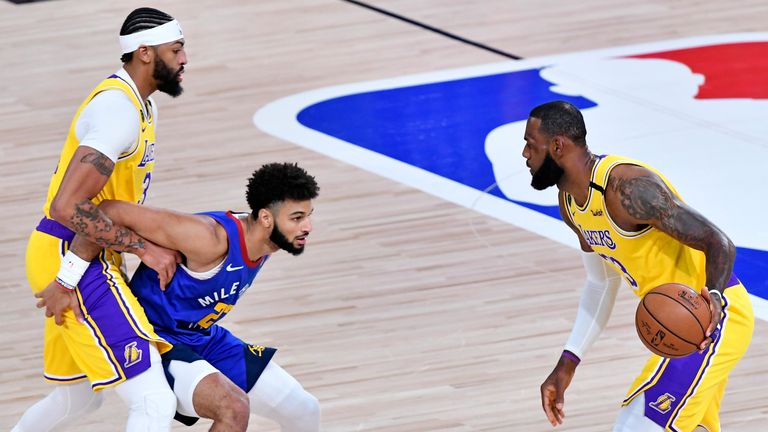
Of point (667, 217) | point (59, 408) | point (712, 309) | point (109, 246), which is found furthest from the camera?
point (59, 408)

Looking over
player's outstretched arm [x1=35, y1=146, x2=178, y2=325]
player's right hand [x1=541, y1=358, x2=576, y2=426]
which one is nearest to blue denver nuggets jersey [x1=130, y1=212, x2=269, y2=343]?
player's outstretched arm [x1=35, y1=146, x2=178, y2=325]

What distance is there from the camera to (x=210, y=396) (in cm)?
459

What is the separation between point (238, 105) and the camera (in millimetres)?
10461

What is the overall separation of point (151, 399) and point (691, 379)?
5.95 ft

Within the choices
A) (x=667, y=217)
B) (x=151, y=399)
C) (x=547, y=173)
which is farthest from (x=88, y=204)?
(x=667, y=217)

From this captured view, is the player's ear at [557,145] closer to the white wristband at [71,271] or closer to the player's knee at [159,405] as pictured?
the player's knee at [159,405]

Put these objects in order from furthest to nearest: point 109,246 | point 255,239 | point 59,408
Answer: point 59,408 < point 255,239 < point 109,246

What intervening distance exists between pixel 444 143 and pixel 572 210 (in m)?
4.71

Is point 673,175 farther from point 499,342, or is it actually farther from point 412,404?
point 412,404

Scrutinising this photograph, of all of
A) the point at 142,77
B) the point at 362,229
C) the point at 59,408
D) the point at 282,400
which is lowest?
the point at 362,229

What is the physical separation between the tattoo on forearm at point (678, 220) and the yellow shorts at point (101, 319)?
165cm

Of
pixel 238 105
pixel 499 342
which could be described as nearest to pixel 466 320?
pixel 499 342

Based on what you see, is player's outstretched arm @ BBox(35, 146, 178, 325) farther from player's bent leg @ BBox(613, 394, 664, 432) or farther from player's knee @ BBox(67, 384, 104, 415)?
player's bent leg @ BBox(613, 394, 664, 432)

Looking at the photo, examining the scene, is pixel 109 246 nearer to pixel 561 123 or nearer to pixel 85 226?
pixel 85 226
